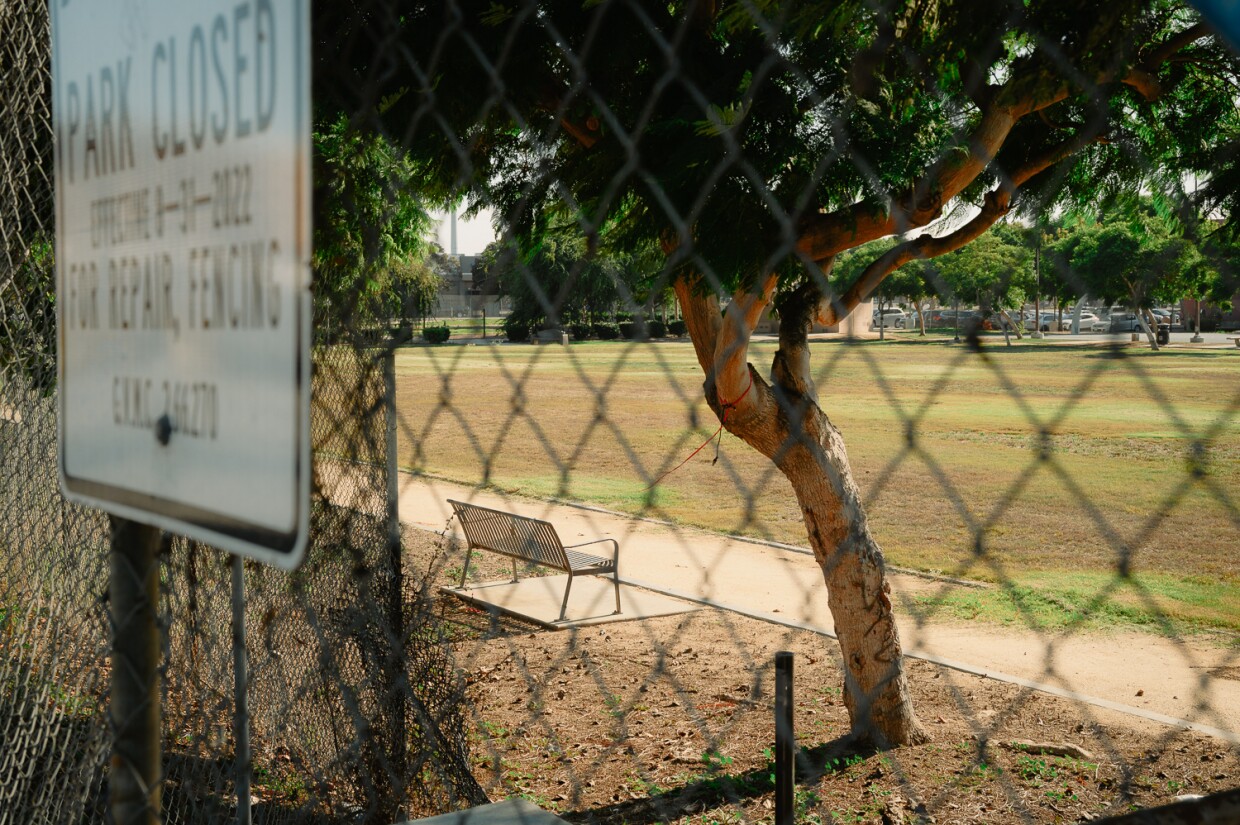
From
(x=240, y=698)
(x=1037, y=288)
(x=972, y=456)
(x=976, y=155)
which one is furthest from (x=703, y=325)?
(x=972, y=456)

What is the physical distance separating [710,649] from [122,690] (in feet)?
23.5

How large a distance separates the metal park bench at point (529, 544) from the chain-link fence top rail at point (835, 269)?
61 cm

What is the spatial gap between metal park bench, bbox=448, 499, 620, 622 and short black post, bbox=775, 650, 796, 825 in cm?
637

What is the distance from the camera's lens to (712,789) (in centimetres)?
611

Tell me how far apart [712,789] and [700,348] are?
268 centimetres

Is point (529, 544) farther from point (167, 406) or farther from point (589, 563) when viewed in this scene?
point (167, 406)

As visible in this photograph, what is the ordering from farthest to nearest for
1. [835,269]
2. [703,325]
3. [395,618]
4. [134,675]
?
[703,325], [395,618], [835,269], [134,675]

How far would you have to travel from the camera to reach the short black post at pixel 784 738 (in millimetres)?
1617

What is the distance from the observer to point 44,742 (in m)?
2.82

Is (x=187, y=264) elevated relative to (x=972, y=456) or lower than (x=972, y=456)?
elevated

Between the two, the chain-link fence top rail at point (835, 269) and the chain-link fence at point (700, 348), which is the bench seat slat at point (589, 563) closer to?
the chain-link fence top rail at point (835, 269)

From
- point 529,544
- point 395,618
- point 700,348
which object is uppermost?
point 700,348

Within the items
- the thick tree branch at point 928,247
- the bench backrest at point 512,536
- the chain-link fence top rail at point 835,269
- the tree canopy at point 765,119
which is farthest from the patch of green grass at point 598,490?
the thick tree branch at point 928,247

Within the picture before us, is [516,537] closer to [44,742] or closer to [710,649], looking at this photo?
[710,649]
